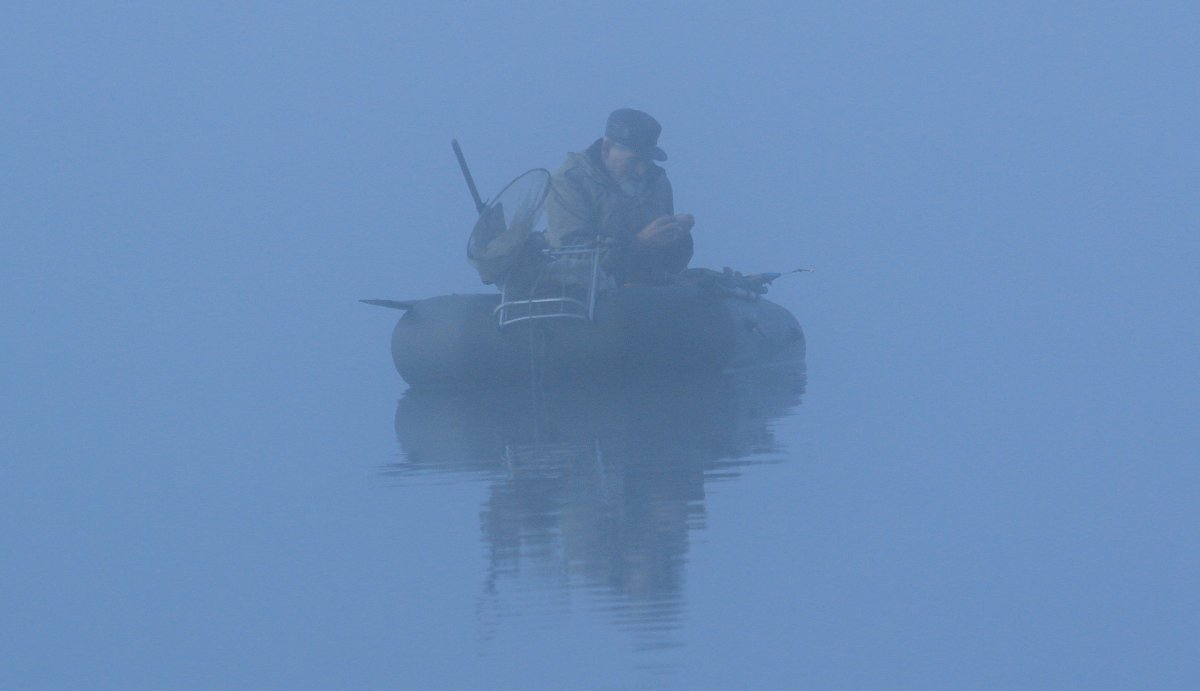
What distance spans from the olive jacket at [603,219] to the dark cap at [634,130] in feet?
0.57

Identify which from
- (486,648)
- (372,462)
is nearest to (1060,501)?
(486,648)

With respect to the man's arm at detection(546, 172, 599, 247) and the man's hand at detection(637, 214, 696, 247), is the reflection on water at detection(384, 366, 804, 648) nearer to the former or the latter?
the man's hand at detection(637, 214, 696, 247)

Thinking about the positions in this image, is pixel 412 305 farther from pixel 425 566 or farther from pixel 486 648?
pixel 486 648

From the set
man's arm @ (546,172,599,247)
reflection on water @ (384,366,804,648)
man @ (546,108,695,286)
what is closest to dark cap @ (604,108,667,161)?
man @ (546,108,695,286)

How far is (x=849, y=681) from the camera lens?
2324 millimetres

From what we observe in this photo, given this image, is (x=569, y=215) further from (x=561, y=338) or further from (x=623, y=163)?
(x=561, y=338)

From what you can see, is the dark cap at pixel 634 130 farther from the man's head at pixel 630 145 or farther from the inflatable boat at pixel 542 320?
the inflatable boat at pixel 542 320

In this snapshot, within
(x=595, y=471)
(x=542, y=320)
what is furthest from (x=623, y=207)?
(x=595, y=471)

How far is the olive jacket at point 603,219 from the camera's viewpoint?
8.38 m

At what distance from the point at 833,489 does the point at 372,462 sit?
167 cm

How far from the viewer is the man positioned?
8.42 m

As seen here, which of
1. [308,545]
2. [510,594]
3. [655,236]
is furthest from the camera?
[655,236]

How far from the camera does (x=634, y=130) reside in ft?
28.3

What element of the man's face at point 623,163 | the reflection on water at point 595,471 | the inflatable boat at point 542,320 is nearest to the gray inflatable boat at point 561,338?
the inflatable boat at point 542,320
